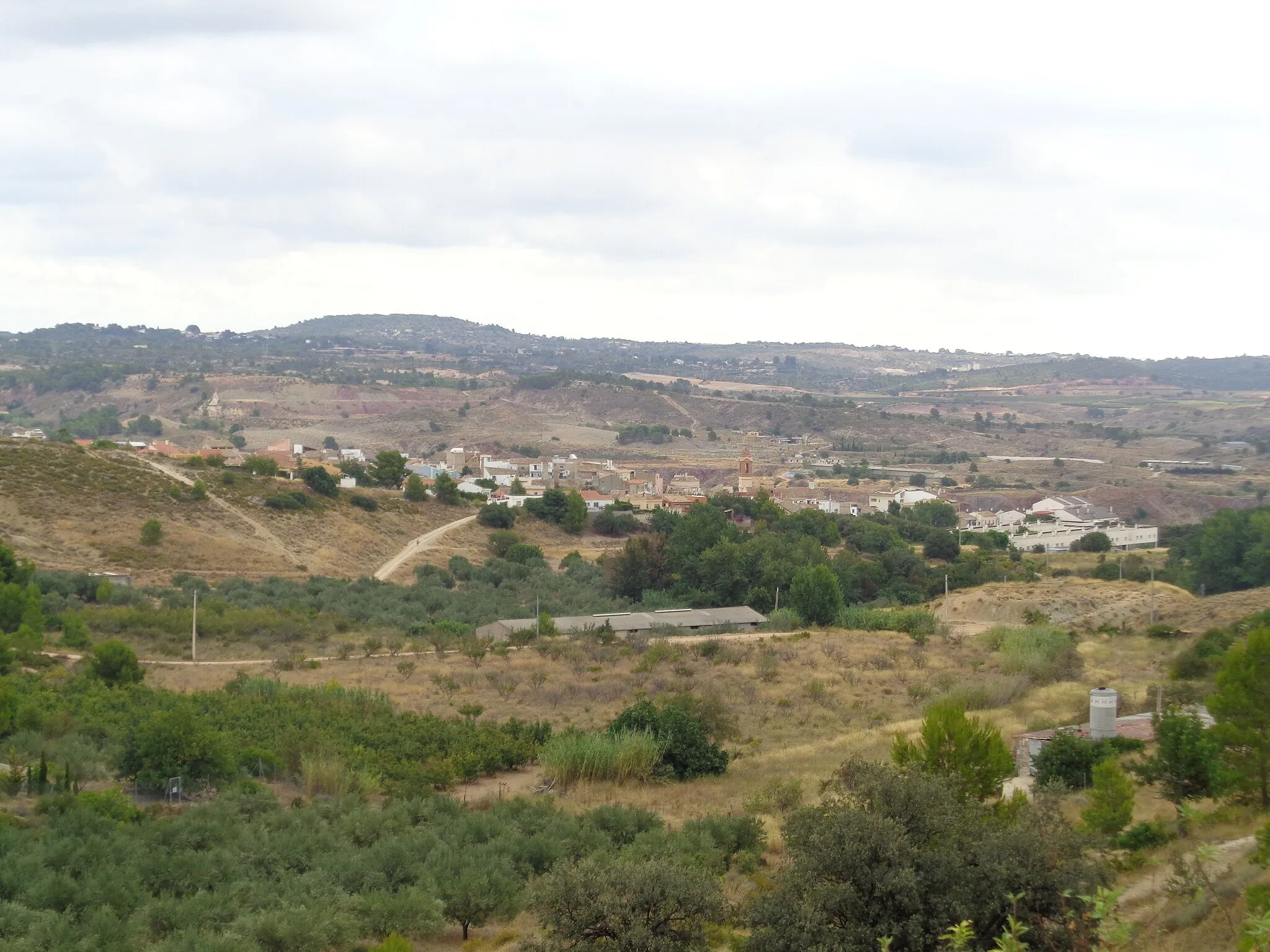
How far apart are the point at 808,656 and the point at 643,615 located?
31.3 ft

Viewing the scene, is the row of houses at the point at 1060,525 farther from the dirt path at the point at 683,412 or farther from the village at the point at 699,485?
the dirt path at the point at 683,412

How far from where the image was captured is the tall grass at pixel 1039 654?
1092 inches

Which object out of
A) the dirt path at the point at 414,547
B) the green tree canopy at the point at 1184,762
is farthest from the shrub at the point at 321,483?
the green tree canopy at the point at 1184,762

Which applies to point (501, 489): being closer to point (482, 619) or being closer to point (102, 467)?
point (102, 467)

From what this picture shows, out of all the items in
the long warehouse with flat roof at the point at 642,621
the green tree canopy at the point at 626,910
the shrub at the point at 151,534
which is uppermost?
the green tree canopy at the point at 626,910

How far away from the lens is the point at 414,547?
55281 mm

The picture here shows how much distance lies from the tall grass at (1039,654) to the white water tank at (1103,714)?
28.1 ft

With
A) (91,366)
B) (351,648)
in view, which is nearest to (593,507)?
(351,648)

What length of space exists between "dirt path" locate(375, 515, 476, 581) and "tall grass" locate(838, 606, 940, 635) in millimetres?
18477

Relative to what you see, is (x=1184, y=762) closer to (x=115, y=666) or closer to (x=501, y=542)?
(x=115, y=666)

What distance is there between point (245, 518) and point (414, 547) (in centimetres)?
757

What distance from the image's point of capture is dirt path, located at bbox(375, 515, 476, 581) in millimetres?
50094

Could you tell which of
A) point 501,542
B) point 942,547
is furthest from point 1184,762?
point 942,547

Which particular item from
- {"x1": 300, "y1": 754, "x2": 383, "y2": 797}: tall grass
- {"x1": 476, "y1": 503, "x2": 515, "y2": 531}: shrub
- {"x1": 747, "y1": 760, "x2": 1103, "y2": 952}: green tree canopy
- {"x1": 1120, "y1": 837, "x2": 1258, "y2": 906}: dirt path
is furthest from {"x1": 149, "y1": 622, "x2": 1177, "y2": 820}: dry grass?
{"x1": 476, "y1": 503, "x2": 515, "y2": 531}: shrub
